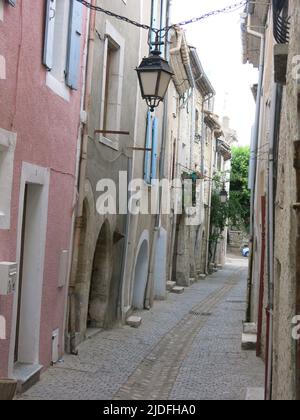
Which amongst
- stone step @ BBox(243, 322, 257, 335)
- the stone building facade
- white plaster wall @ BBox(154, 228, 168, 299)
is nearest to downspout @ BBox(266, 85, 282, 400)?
the stone building facade

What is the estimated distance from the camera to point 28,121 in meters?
7.58

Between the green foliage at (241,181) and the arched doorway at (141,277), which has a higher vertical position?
the green foliage at (241,181)

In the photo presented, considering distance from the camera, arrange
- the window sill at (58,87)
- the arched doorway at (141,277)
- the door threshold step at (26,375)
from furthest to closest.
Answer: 1. the arched doorway at (141,277)
2. the window sill at (58,87)
3. the door threshold step at (26,375)

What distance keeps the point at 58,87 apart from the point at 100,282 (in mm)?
4784

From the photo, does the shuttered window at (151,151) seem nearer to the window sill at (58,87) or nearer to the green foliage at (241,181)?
the window sill at (58,87)

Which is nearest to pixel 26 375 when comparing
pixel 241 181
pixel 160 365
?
pixel 160 365

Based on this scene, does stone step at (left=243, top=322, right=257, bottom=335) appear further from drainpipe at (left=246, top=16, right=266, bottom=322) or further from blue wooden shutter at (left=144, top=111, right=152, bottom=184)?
blue wooden shutter at (left=144, top=111, right=152, bottom=184)

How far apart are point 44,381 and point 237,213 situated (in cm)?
2770

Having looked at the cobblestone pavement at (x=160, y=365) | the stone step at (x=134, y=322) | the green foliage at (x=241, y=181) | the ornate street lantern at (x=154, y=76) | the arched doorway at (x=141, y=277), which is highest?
the green foliage at (x=241, y=181)

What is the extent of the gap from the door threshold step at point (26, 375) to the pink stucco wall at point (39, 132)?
0.36 metres

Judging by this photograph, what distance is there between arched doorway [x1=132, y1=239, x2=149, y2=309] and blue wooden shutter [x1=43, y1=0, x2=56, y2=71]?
8.50 metres

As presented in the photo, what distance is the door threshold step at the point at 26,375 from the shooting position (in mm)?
7616

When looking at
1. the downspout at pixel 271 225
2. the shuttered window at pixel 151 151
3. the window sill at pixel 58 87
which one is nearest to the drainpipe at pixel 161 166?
the shuttered window at pixel 151 151

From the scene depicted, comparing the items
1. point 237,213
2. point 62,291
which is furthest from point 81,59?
point 237,213
